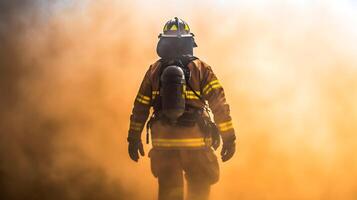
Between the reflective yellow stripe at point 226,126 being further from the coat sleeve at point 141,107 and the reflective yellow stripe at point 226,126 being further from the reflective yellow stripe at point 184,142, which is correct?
the coat sleeve at point 141,107

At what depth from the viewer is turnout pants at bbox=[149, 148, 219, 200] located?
21.4ft

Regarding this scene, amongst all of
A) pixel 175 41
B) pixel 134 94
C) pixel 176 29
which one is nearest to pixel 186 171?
pixel 175 41

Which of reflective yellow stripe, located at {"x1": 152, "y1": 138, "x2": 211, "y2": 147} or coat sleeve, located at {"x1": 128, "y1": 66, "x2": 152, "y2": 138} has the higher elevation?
coat sleeve, located at {"x1": 128, "y1": 66, "x2": 152, "y2": 138}

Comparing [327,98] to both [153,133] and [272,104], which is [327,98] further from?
[153,133]

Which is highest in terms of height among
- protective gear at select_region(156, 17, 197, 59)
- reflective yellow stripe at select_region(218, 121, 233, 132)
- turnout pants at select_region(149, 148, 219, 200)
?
protective gear at select_region(156, 17, 197, 59)

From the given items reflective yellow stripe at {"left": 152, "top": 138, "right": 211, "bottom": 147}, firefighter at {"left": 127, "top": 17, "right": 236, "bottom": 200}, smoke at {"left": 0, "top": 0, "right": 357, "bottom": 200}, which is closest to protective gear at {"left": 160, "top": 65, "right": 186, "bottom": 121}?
firefighter at {"left": 127, "top": 17, "right": 236, "bottom": 200}

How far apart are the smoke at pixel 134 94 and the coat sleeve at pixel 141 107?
2.60 m

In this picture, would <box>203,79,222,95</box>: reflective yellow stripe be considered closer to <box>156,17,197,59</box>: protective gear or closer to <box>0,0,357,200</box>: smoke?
<box>156,17,197,59</box>: protective gear

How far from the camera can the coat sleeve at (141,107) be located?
22.0 ft

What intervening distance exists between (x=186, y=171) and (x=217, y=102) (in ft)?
2.85

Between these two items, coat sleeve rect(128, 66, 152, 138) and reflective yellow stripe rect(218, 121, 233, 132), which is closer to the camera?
reflective yellow stripe rect(218, 121, 233, 132)

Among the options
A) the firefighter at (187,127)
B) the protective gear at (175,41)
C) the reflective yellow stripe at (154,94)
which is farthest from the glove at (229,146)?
→ the protective gear at (175,41)

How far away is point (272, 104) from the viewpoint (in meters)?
10.1

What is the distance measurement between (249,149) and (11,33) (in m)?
4.56
